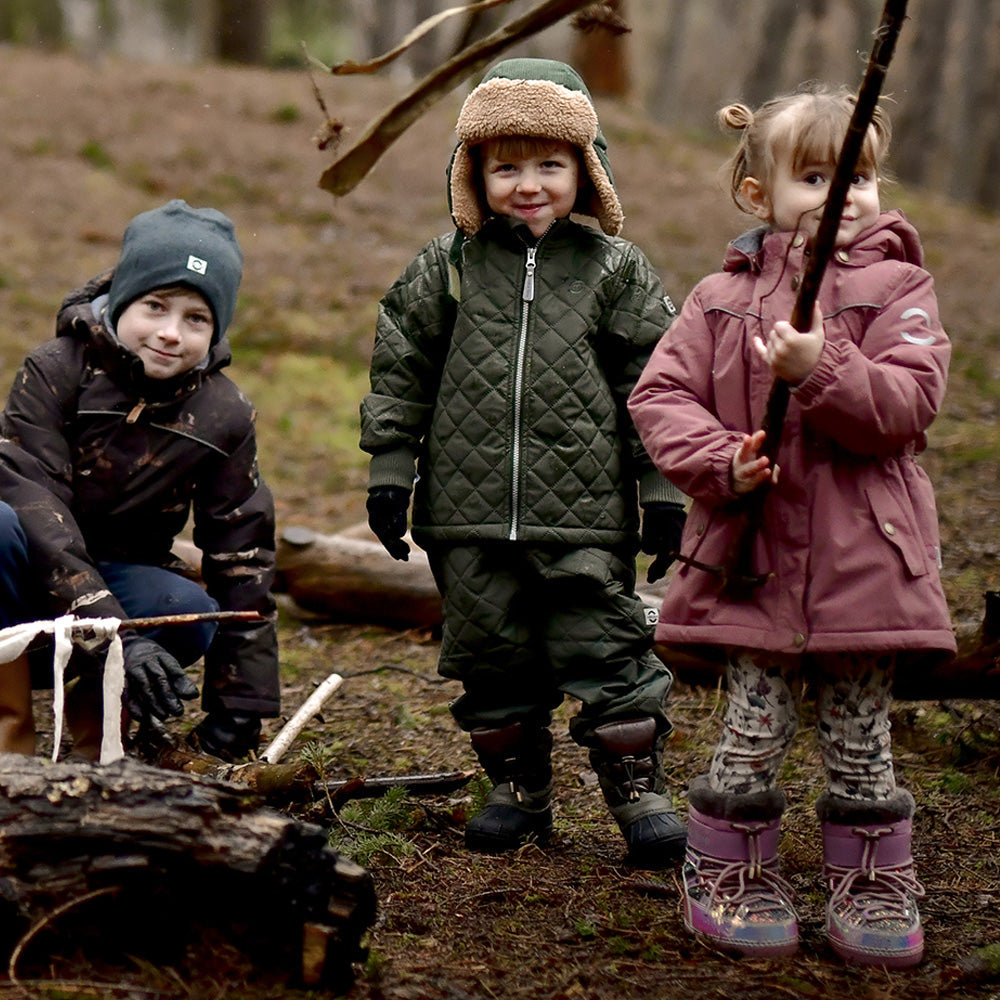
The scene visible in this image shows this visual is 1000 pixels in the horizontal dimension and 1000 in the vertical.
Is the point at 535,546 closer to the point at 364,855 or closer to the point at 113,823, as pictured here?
the point at 364,855

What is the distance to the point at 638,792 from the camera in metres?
3.77

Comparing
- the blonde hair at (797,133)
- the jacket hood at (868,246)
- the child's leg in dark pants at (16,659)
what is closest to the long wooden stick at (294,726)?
the child's leg in dark pants at (16,659)

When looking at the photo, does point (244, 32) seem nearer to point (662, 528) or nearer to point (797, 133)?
point (662, 528)

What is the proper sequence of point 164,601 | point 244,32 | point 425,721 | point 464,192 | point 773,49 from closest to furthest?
point 464,192 < point 164,601 < point 425,721 < point 244,32 < point 773,49

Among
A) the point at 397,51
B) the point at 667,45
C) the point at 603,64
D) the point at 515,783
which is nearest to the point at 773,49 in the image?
the point at 603,64

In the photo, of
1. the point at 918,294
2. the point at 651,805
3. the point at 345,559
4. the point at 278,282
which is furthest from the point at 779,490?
the point at 278,282

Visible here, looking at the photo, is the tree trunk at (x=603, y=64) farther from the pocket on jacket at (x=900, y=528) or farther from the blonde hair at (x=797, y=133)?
the pocket on jacket at (x=900, y=528)

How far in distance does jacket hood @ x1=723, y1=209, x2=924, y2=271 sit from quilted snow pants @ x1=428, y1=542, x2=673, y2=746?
37.6 inches

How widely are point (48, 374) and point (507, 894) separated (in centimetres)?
211

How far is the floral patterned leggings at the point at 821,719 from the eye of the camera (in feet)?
10.1

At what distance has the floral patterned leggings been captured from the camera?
307 centimetres

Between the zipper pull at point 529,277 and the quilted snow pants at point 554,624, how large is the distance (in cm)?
71

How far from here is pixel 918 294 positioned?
306cm

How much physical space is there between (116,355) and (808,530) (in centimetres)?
221
